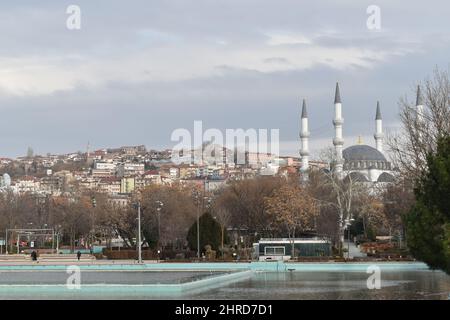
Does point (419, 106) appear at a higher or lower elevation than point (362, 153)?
lower

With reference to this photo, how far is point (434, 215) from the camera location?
21.2 m

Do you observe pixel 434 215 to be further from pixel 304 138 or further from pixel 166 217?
pixel 304 138

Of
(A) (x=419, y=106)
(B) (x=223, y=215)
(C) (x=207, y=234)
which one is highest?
(A) (x=419, y=106)

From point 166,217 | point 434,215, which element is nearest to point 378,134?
point 166,217

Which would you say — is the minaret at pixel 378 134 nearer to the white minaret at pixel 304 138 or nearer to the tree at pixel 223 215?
the white minaret at pixel 304 138

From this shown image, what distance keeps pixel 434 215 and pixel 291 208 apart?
1314 inches

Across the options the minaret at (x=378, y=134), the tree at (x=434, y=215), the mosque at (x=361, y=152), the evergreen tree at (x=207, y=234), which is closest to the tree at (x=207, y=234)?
the evergreen tree at (x=207, y=234)

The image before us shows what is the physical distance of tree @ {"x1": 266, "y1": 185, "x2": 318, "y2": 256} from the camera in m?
54.3

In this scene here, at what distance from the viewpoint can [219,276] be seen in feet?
96.3

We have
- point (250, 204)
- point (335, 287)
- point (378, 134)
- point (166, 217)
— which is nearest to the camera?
point (335, 287)

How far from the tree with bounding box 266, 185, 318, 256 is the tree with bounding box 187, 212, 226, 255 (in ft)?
22.3

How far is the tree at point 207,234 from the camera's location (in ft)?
157

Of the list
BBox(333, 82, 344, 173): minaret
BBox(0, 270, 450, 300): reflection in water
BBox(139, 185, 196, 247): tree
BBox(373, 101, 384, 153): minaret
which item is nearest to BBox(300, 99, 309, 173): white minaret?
BBox(333, 82, 344, 173): minaret
